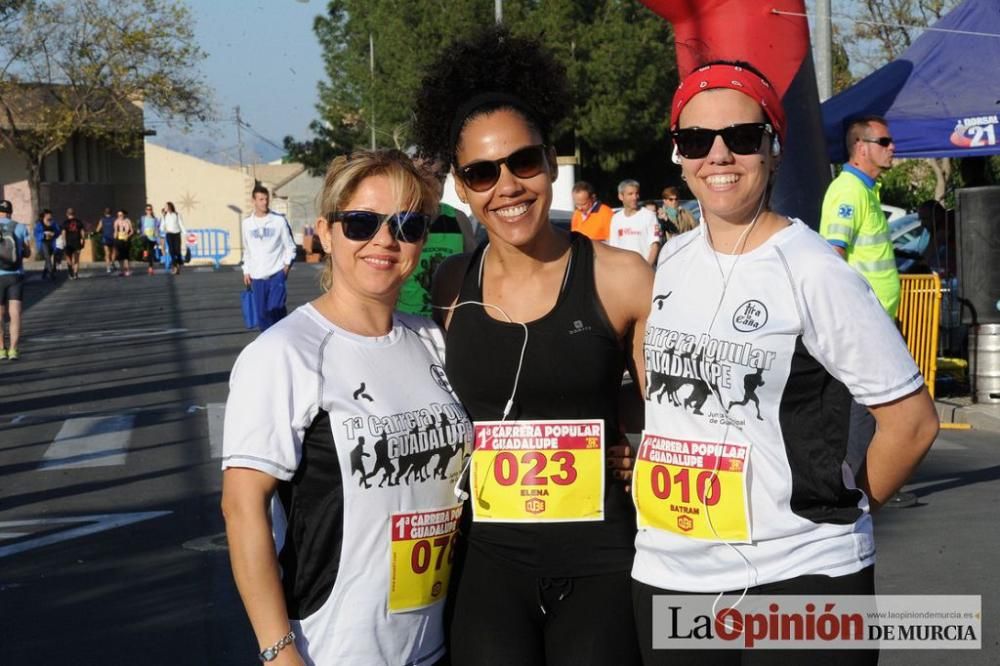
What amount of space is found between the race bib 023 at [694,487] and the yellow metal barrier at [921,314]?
9.85 metres

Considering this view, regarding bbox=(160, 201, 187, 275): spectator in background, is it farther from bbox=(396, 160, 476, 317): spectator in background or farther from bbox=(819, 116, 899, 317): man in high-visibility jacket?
bbox=(396, 160, 476, 317): spectator in background

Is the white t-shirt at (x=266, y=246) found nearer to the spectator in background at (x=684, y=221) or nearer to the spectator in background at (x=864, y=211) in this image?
the spectator in background at (x=684, y=221)

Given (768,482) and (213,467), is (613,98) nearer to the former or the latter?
(213,467)

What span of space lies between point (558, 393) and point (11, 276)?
51.0ft

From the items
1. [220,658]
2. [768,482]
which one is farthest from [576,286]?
[220,658]

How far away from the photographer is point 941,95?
13281mm

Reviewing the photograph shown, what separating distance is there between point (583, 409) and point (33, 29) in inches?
1964

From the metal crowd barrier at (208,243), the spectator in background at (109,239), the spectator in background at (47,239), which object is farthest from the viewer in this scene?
the metal crowd barrier at (208,243)

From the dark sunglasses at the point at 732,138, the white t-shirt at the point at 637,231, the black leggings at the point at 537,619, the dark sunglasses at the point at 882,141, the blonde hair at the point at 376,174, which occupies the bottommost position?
the black leggings at the point at 537,619

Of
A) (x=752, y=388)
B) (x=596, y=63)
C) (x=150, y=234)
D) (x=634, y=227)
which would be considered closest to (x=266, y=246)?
(x=634, y=227)

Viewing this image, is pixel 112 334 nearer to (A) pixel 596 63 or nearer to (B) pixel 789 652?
(B) pixel 789 652

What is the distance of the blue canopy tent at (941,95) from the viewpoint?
42.4 feet

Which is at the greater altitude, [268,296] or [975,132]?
[975,132]

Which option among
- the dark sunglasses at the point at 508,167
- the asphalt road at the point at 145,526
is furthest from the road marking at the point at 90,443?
the dark sunglasses at the point at 508,167
